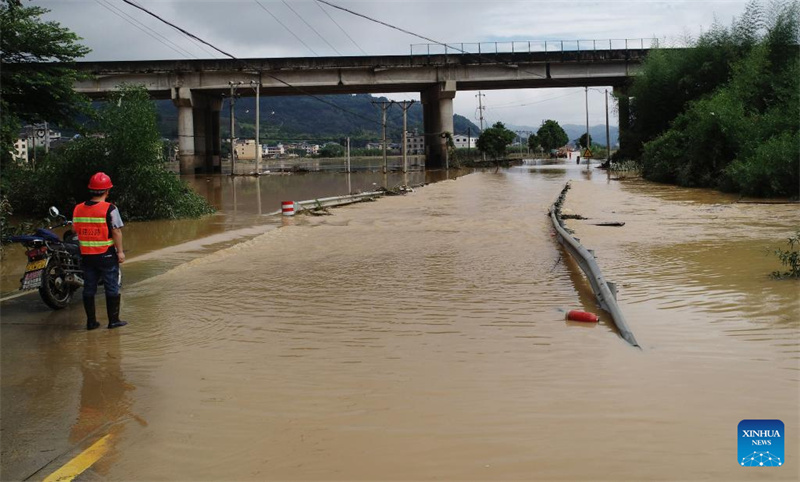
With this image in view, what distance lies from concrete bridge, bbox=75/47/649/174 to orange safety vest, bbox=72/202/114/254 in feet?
190

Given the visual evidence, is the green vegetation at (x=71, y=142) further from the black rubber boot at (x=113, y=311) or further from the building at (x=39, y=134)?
the black rubber boot at (x=113, y=311)

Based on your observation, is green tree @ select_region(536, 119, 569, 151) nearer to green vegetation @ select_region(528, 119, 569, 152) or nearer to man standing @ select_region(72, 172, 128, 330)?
green vegetation @ select_region(528, 119, 569, 152)

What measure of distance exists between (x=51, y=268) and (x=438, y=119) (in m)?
63.3

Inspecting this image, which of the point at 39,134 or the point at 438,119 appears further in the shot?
the point at 39,134

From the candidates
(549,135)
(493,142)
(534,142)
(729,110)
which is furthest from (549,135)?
(729,110)

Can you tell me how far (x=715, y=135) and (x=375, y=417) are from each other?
3268 centimetres

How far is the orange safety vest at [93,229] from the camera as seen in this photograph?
8.08 metres

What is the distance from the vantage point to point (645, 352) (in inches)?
248

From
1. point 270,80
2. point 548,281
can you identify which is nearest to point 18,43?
point 548,281

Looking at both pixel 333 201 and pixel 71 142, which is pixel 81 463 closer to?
pixel 71 142

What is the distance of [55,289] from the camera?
30.1 ft

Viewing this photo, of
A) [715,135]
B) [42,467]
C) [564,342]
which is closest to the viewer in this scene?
[42,467]

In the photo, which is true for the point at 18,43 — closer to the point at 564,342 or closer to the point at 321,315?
the point at 321,315

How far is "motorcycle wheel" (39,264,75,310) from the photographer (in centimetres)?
894
